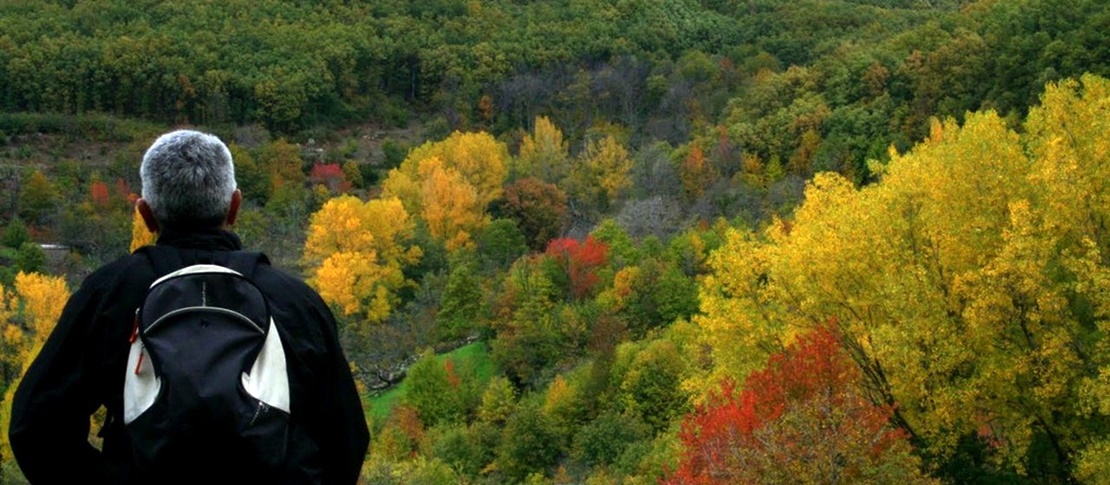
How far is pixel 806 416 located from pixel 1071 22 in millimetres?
37394

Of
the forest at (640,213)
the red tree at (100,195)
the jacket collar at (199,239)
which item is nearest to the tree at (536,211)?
the forest at (640,213)

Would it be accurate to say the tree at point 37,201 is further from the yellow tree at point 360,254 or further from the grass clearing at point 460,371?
the grass clearing at point 460,371

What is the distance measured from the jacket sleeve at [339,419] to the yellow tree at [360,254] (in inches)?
1662

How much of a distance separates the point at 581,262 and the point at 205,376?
1509 inches

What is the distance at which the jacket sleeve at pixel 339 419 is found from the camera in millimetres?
3803

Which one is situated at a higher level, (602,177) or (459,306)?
(459,306)

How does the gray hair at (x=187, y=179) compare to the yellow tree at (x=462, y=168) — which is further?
the yellow tree at (x=462, y=168)

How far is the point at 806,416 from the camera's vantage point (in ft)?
47.8

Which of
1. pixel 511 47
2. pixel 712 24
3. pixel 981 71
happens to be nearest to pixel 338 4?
pixel 511 47

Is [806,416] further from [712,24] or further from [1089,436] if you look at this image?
[712,24]

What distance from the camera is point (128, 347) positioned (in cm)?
363

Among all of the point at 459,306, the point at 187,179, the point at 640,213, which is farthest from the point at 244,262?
the point at 640,213

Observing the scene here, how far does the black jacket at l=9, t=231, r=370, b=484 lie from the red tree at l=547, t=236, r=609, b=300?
37.1 meters

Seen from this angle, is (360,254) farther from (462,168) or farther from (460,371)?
(462,168)
